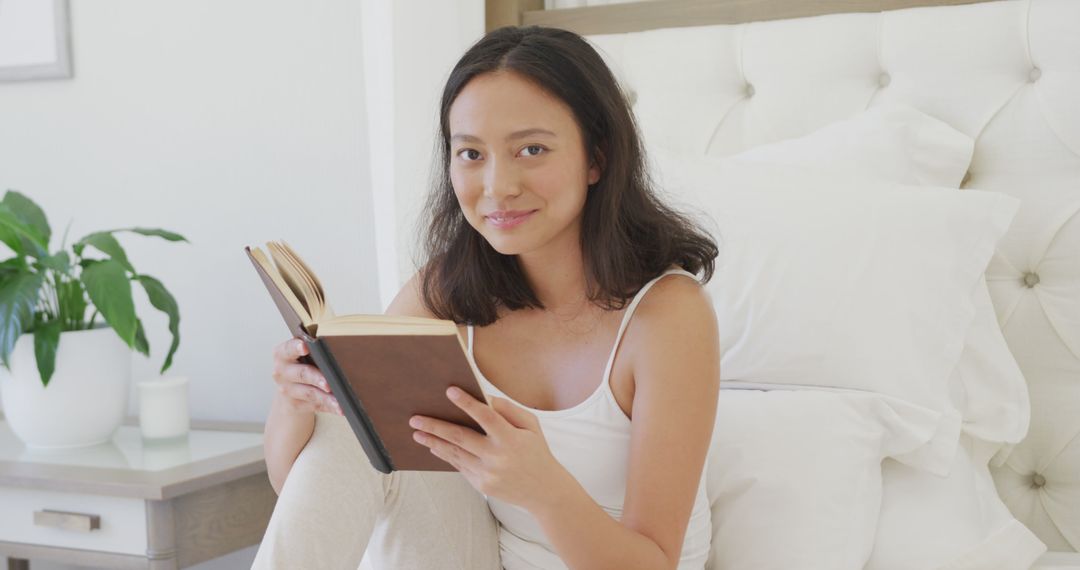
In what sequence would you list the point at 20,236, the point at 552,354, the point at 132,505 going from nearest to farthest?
the point at 552,354 < the point at 132,505 < the point at 20,236

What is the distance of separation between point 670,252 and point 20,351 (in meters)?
1.19

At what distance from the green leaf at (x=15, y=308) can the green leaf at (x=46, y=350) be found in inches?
1.2

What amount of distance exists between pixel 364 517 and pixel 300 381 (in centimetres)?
19

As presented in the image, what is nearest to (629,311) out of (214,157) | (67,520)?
(67,520)

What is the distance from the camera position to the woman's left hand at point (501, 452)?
0.93m

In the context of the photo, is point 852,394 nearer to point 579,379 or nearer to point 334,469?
point 579,379

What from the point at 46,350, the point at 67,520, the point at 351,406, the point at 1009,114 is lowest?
the point at 67,520

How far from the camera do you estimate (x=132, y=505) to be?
173cm

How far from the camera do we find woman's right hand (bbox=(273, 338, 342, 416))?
40.4 inches

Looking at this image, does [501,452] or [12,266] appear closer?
[501,452]

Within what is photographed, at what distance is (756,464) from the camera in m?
1.28

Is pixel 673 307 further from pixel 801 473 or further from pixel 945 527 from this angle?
pixel 945 527

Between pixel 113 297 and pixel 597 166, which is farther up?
pixel 597 166

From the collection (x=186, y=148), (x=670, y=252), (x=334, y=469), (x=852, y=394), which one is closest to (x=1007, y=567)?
(x=852, y=394)
